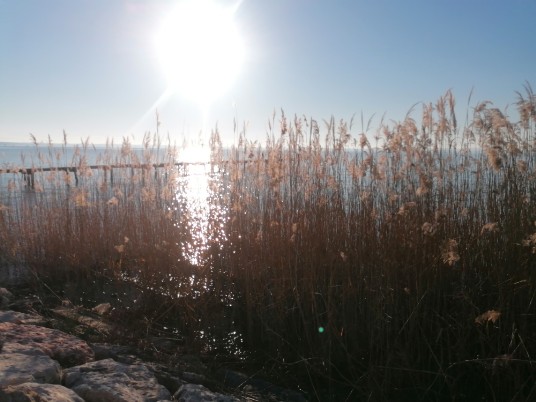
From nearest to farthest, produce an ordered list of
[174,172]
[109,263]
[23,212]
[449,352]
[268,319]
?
1. [449,352]
2. [268,319]
3. [109,263]
4. [174,172]
5. [23,212]

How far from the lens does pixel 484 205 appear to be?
2957 millimetres

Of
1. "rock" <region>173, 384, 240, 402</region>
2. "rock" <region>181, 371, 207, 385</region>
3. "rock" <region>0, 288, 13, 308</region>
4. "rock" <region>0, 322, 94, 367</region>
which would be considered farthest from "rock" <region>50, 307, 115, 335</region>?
"rock" <region>173, 384, 240, 402</region>

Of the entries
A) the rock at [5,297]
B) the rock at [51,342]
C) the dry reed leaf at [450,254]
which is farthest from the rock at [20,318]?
the dry reed leaf at [450,254]

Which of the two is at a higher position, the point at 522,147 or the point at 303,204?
the point at 522,147

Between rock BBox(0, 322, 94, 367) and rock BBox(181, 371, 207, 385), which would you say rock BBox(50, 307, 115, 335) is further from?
rock BBox(181, 371, 207, 385)

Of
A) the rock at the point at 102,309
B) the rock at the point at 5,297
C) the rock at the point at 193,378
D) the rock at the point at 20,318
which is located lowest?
the rock at the point at 193,378

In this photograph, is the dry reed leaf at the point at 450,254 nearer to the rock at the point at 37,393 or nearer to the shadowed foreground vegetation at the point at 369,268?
the shadowed foreground vegetation at the point at 369,268

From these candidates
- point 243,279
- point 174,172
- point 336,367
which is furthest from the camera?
point 174,172

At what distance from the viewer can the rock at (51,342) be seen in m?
2.27

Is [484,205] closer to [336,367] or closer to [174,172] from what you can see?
[336,367]

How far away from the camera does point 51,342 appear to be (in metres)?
2.36

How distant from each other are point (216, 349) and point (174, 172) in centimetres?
221

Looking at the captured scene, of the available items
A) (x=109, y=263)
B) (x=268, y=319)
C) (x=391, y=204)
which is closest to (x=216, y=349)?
(x=268, y=319)

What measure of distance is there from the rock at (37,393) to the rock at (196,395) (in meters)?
0.40
